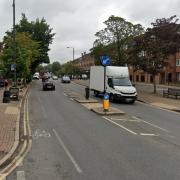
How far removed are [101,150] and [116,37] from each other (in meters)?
50.4

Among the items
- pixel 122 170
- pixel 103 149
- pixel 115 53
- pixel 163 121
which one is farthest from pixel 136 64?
pixel 122 170

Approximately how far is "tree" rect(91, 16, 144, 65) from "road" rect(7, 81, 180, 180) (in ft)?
132

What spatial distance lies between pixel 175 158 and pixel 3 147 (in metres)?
5.09

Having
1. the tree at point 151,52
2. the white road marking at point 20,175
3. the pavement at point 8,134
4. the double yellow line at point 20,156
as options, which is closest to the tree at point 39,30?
the tree at point 151,52

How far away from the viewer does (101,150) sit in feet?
42.4

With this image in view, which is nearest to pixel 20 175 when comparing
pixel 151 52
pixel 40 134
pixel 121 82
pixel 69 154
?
pixel 69 154

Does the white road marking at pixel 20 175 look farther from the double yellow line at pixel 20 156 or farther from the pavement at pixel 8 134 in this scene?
the pavement at pixel 8 134

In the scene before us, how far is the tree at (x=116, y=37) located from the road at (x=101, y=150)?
4018 centimetres

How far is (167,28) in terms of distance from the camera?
1933 inches

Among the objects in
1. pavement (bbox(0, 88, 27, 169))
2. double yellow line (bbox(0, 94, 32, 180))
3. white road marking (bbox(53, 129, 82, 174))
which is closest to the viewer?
double yellow line (bbox(0, 94, 32, 180))

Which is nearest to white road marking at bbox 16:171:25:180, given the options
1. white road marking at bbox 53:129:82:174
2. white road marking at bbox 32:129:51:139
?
white road marking at bbox 53:129:82:174

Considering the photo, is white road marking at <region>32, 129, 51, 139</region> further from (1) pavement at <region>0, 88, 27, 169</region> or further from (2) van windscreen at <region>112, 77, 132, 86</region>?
(2) van windscreen at <region>112, 77, 132, 86</region>

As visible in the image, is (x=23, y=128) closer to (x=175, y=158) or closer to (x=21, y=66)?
(x=175, y=158)

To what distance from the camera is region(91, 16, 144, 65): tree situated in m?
61.3
